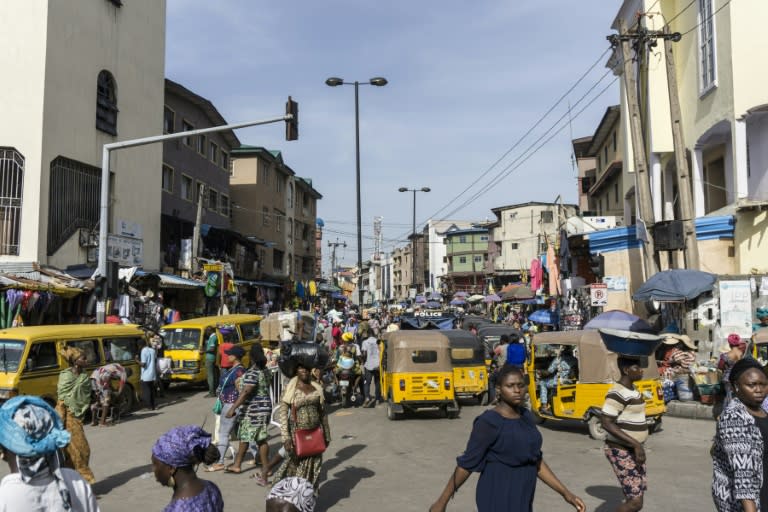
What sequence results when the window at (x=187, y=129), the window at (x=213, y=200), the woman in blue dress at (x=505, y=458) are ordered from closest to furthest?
the woman in blue dress at (x=505, y=458) < the window at (x=187, y=129) < the window at (x=213, y=200)

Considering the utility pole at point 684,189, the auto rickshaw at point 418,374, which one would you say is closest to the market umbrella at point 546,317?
the utility pole at point 684,189

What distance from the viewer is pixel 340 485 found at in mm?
8234

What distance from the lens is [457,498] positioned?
24.9ft

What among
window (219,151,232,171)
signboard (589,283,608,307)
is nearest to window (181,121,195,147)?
window (219,151,232,171)

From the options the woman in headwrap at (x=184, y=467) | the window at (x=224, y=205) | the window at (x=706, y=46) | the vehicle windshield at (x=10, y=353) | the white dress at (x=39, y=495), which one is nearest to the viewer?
the white dress at (x=39, y=495)

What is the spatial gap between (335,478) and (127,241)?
1702 cm

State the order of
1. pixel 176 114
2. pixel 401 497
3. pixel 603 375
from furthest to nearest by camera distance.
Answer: pixel 176 114, pixel 603 375, pixel 401 497

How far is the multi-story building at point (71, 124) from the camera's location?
18.7m

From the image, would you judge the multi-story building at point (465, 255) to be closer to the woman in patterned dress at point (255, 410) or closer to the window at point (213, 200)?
the window at point (213, 200)

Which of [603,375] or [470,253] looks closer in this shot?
[603,375]

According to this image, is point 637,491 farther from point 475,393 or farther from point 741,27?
point 741,27

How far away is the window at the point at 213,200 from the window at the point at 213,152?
5.74 feet

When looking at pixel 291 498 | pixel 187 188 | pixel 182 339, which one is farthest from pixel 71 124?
pixel 291 498

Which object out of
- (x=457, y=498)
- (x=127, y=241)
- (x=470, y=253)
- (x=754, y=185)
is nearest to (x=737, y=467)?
→ (x=457, y=498)
